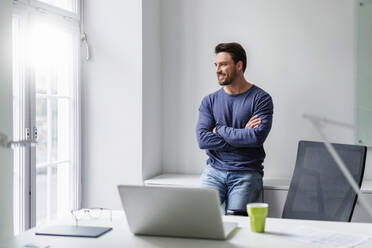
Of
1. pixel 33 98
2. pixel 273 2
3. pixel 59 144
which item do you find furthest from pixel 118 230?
pixel 273 2

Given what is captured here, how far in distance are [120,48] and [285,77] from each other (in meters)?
1.36

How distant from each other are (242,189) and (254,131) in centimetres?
40

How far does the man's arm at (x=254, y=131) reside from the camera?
11.2 ft

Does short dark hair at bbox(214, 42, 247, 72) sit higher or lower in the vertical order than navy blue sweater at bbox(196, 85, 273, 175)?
higher

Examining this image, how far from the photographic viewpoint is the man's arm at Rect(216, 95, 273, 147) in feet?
11.2

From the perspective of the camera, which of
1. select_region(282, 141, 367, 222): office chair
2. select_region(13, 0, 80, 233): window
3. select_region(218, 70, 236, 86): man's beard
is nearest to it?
select_region(282, 141, 367, 222): office chair

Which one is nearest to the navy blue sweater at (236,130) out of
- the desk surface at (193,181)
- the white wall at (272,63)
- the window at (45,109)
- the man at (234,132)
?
the man at (234,132)

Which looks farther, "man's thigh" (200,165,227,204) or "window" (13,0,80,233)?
"man's thigh" (200,165,227,204)

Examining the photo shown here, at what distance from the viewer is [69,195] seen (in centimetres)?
408

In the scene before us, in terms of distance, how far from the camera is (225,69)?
3.66 m

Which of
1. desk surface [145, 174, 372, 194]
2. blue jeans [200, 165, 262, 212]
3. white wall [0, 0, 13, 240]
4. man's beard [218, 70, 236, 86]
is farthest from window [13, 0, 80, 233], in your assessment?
man's beard [218, 70, 236, 86]

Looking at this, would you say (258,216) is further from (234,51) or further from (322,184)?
(234,51)

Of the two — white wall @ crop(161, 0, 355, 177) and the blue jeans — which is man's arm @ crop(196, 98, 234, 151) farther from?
white wall @ crop(161, 0, 355, 177)

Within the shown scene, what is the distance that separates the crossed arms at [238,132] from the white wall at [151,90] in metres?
0.63
